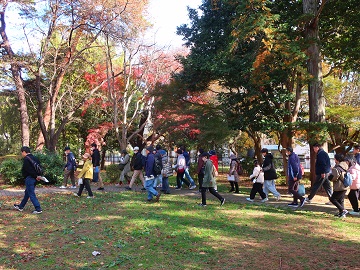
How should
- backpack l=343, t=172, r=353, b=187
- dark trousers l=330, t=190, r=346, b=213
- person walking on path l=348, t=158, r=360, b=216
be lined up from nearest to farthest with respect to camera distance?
backpack l=343, t=172, r=353, b=187 → dark trousers l=330, t=190, r=346, b=213 → person walking on path l=348, t=158, r=360, b=216

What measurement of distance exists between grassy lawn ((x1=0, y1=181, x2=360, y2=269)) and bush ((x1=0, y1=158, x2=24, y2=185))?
530 cm

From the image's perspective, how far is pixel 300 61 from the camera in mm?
11117

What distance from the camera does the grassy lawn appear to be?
5.20 meters

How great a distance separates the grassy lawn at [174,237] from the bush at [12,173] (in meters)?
5.30

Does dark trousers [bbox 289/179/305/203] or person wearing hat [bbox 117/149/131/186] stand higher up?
person wearing hat [bbox 117/149/131/186]

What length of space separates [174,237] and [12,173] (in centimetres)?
1064

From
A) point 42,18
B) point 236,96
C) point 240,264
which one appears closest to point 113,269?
point 240,264

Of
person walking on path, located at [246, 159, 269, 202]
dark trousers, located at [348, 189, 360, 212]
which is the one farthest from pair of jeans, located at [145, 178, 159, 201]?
dark trousers, located at [348, 189, 360, 212]

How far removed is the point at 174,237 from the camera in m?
6.44

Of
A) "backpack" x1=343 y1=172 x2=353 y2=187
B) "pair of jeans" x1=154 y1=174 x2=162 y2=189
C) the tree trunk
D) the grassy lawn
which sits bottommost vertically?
the grassy lawn

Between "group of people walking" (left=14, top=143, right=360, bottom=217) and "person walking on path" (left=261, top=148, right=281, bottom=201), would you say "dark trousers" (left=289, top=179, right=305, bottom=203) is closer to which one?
"group of people walking" (left=14, top=143, right=360, bottom=217)

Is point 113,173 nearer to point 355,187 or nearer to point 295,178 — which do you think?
point 295,178

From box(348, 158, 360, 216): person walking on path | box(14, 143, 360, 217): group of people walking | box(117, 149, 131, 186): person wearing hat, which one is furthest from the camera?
box(117, 149, 131, 186): person wearing hat

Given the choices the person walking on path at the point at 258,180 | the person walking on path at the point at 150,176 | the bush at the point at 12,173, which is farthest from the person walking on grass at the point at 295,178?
the bush at the point at 12,173
